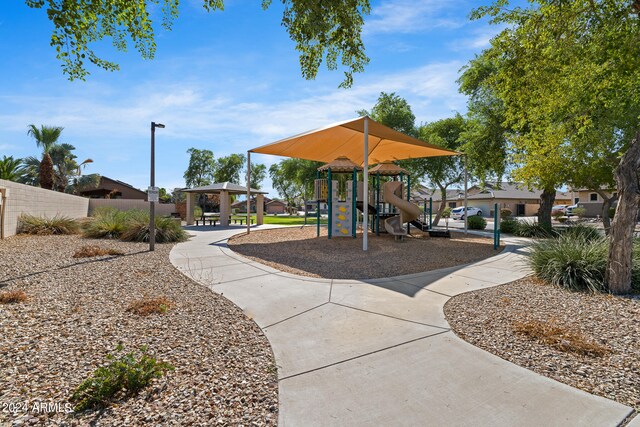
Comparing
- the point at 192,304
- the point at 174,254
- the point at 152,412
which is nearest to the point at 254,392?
the point at 152,412

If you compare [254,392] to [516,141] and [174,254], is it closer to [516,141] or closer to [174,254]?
[174,254]

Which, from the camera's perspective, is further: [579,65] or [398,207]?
[398,207]

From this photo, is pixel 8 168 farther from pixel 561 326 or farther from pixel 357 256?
pixel 561 326

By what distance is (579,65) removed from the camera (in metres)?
7.06

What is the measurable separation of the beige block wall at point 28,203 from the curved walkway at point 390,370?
11.3 meters

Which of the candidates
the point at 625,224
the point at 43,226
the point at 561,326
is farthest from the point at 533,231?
the point at 43,226

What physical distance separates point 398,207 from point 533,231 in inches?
284

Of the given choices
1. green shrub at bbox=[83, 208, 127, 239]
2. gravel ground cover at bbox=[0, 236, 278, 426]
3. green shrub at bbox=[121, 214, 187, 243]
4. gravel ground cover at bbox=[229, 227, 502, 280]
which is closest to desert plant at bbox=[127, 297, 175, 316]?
gravel ground cover at bbox=[0, 236, 278, 426]

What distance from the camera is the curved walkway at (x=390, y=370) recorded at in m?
2.11

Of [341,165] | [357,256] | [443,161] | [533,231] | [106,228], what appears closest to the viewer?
[357,256]

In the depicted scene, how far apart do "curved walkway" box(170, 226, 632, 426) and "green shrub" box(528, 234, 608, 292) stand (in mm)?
2092

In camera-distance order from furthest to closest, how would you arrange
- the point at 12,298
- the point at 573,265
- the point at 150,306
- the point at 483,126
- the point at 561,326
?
the point at 483,126 < the point at 573,265 < the point at 12,298 < the point at 150,306 < the point at 561,326

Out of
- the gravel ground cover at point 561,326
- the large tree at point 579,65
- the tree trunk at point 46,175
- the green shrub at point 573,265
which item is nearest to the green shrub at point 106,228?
the gravel ground cover at point 561,326

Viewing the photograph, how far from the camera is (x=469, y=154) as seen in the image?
51.6 ft
